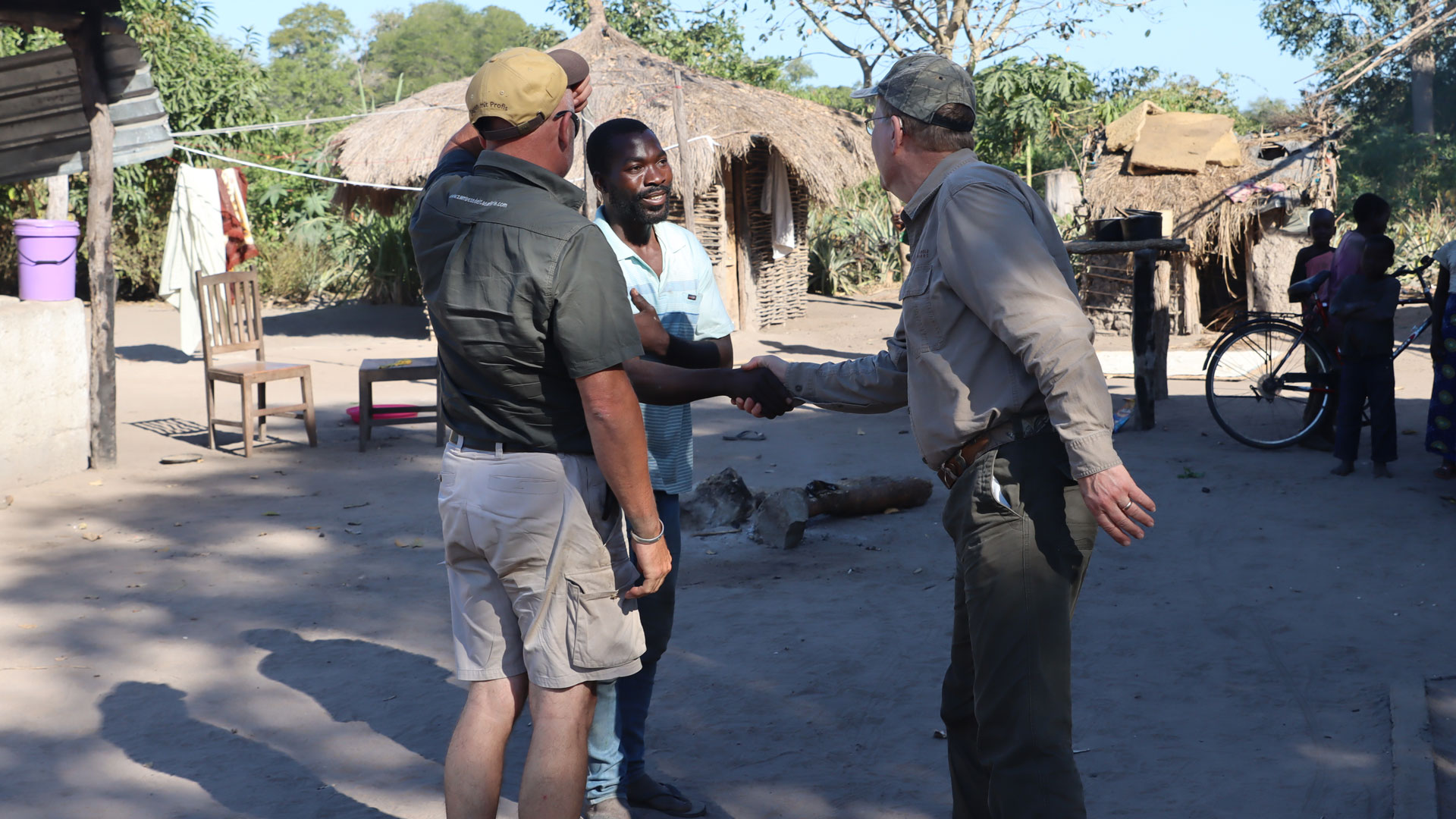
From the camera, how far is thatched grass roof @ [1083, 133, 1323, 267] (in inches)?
546

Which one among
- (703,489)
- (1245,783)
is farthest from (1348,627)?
(703,489)

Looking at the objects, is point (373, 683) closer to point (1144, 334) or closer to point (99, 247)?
point (99, 247)

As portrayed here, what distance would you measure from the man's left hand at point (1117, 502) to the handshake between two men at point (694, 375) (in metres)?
0.95

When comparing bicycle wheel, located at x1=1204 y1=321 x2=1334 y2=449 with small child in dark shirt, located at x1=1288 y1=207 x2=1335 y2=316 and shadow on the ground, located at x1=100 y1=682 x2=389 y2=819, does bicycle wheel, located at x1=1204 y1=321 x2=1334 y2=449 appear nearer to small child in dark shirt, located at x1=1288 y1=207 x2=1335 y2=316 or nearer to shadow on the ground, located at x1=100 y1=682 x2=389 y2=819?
small child in dark shirt, located at x1=1288 y1=207 x2=1335 y2=316

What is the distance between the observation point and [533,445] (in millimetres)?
2361

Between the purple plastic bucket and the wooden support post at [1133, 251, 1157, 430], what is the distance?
7.26 m

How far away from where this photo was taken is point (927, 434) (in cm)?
247

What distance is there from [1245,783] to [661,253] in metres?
2.19

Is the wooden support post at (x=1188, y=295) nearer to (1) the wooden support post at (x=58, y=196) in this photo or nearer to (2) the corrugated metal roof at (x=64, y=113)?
(2) the corrugated metal roof at (x=64, y=113)

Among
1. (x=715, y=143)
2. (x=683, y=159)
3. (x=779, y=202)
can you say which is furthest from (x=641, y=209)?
(x=779, y=202)

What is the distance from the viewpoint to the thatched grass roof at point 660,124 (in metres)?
14.1

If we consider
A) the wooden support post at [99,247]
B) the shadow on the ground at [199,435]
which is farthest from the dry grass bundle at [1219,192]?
the wooden support post at [99,247]

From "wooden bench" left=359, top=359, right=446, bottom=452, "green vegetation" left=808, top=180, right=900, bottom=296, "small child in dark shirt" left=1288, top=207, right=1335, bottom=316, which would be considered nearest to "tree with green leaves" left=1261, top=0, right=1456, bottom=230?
"green vegetation" left=808, top=180, right=900, bottom=296

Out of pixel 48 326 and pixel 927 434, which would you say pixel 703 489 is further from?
pixel 48 326
